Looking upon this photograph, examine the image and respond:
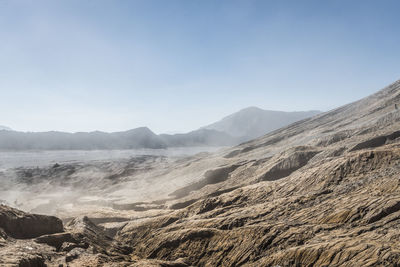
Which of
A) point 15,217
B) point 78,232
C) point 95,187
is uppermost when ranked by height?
point 15,217

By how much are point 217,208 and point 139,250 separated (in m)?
6.26

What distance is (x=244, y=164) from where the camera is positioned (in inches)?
1537

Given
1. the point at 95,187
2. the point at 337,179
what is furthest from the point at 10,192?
the point at 337,179

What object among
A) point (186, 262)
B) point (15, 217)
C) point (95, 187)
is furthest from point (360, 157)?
point (95, 187)

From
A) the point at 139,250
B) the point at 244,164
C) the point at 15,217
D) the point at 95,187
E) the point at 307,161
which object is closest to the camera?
the point at 15,217

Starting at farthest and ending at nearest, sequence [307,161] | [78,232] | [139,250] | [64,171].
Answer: [64,171], [307,161], [139,250], [78,232]

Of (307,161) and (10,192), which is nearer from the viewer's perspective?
(307,161)

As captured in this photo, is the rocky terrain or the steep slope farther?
the steep slope

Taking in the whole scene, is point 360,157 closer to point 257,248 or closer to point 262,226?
point 262,226

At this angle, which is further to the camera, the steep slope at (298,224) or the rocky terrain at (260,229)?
the steep slope at (298,224)

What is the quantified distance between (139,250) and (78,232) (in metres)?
4.37

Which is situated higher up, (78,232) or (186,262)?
(78,232)

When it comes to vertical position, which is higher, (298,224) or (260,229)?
(298,224)

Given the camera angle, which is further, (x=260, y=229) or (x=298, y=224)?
(x=260, y=229)
